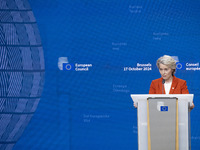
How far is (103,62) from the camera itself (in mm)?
4895

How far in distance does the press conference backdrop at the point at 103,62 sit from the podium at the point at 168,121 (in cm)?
226

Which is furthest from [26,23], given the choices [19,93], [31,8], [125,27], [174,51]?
[174,51]

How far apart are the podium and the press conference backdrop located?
226cm

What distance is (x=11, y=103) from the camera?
5.00 m

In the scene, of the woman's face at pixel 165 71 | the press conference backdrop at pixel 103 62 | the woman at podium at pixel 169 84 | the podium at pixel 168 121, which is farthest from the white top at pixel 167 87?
the press conference backdrop at pixel 103 62

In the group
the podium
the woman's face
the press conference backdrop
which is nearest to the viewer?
the podium

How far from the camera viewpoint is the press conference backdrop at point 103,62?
15.8 ft

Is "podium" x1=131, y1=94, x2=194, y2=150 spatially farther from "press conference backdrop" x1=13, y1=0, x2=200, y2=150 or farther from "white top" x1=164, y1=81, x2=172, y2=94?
"press conference backdrop" x1=13, y1=0, x2=200, y2=150

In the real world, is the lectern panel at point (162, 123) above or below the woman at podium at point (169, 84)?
below

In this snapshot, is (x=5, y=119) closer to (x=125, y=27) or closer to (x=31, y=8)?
(x=31, y=8)

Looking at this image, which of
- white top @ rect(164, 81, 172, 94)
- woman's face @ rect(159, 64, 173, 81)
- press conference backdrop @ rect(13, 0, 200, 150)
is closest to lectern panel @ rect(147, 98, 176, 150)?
woman's face @ rect(159, 64, 173, 81)

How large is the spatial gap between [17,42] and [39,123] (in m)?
1.26

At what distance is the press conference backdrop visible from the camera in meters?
4.80

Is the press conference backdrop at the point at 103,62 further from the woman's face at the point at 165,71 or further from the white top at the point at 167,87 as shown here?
the woman's face at the point at 165,71
